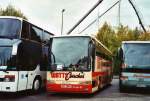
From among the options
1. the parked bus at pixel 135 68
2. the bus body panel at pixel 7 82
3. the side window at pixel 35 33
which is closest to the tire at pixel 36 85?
the side window at pixel 35 33

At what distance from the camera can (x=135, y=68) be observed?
872 inches

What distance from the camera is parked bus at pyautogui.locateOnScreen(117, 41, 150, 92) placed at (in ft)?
72.4

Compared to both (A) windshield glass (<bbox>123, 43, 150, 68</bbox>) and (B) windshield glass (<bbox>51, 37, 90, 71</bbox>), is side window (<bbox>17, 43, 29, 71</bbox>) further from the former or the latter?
(A) windshield glass (<bbox>123, 43, 150, 68</bbox>)

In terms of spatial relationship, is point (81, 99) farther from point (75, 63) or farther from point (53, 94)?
point (53, 94)

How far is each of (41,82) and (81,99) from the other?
4.00m

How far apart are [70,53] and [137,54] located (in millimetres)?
5012

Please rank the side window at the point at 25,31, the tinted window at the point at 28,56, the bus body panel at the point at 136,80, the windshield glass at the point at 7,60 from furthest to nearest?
the bus body panel at the point at 136,80 → the side window at the point at 25,31 → the tinted window at the point at 28,56 → the windshield glass at the point at 7,60

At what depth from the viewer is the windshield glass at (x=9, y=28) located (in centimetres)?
1841

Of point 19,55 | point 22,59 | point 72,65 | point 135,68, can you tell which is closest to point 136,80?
point 135,68

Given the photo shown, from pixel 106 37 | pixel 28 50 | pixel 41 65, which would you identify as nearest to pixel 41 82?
pixel 41 65

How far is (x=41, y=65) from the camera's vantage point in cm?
2148

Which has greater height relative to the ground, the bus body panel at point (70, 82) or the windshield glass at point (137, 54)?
the windshield glass at point (137, 54)

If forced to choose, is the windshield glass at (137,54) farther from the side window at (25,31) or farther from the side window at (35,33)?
the side window at (25,31)

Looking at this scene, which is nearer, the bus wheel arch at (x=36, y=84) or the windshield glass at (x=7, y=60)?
the windshield glass at (x=7, y=60)
